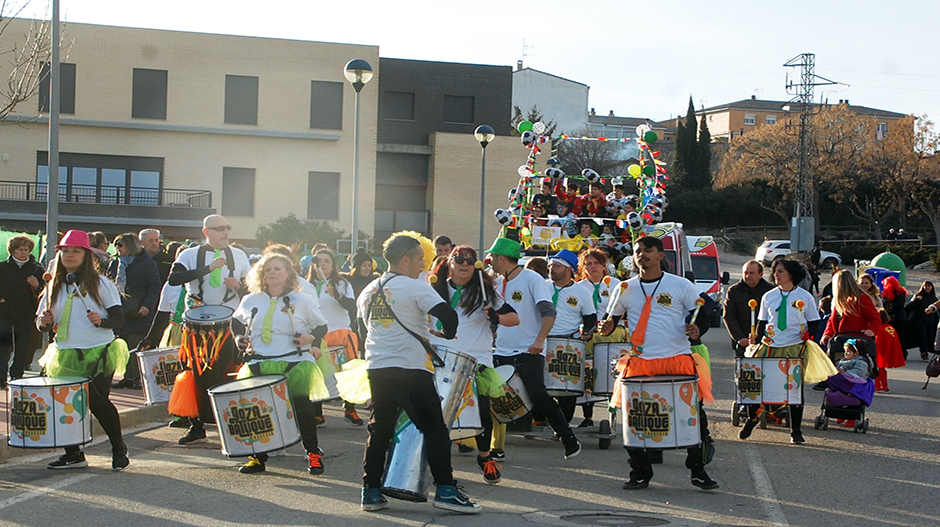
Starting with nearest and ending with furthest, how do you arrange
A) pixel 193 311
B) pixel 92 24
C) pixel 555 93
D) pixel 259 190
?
pixel 193 311
pixel 92 24
pixel 259 190
pixel 555 93

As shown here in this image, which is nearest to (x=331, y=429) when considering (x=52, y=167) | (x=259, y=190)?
(x=52, y=167)

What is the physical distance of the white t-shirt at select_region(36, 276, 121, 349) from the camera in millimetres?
7820

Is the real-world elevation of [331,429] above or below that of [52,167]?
below

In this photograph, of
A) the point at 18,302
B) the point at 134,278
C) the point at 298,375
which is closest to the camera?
the point at 298,375

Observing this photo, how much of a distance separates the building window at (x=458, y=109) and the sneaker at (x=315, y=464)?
120 ft

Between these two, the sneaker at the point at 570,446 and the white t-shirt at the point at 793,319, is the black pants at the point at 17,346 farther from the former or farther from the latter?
the white t-shirt at the point at 793,319

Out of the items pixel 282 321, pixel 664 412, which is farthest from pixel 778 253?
pixel 282 321

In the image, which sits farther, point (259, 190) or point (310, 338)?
point (259, 190)

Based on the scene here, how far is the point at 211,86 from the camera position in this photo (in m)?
38.5

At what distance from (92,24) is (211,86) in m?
4.69

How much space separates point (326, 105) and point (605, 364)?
106 feet

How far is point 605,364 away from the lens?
371 inches

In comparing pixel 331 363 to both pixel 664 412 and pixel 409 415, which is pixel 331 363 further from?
pixel 664 412

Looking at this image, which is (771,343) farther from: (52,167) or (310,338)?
(52,167)
